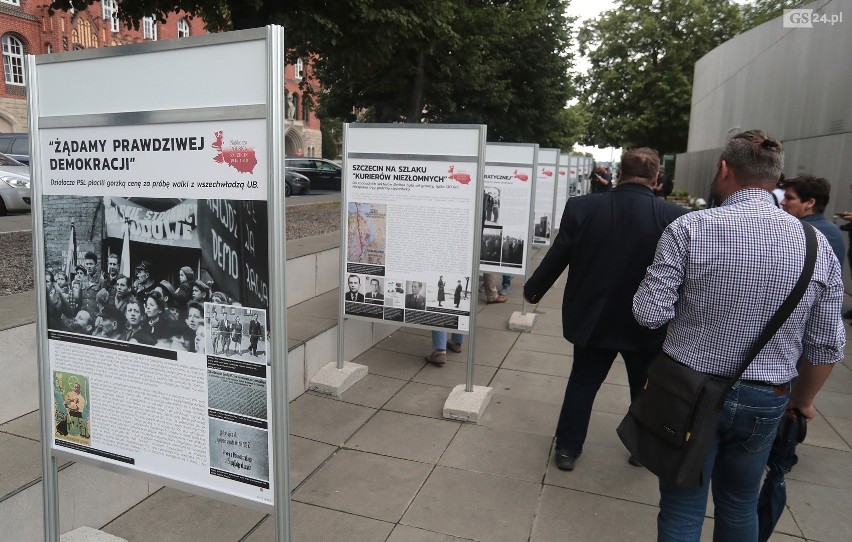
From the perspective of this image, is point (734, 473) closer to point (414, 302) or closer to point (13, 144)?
point (414, 302)

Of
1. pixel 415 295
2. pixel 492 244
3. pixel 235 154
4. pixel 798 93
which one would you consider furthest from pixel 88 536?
pixel 798 93

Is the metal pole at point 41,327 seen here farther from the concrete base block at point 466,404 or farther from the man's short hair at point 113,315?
the concrete base block at point 466,404

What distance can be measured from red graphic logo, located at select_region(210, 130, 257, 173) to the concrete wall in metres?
6.60

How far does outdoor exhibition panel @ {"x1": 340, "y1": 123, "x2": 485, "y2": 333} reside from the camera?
451cm

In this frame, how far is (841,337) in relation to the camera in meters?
2.19

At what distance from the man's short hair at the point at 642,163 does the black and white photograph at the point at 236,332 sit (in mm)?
2314

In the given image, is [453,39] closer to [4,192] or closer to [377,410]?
[4,192]

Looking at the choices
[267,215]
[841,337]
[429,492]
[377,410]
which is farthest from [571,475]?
[267,215]

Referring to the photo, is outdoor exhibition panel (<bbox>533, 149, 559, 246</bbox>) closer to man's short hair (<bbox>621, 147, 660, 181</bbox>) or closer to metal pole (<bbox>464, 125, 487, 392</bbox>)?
metal pole (<bbox>464, 125, 487, 392</bbox>)

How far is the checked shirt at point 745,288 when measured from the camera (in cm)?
211

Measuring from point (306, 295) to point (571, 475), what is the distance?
369 centimetres

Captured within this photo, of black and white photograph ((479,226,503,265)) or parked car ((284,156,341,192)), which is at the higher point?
parked car ((284,156,341,192))

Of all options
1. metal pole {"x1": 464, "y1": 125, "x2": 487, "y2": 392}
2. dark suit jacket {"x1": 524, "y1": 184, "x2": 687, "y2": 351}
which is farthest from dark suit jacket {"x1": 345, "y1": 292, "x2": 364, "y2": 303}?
dark suit jacket {"x1": 524, "y1": 184, "x2": 687, "y2": 351}

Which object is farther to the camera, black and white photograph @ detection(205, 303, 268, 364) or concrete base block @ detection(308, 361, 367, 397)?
concrete base block @ detection(308, 361, 367, 397)
